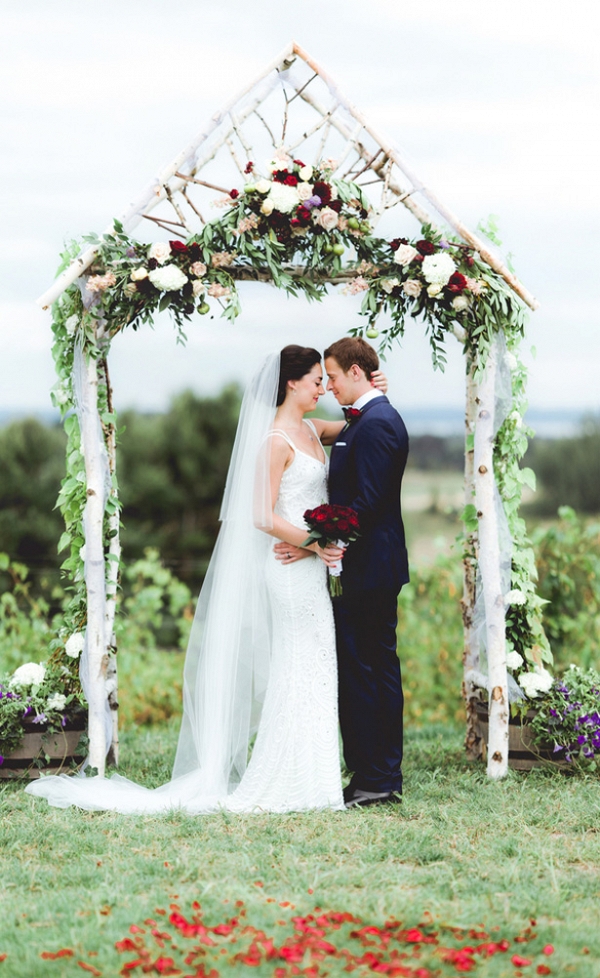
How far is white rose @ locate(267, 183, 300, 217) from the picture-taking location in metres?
5.05

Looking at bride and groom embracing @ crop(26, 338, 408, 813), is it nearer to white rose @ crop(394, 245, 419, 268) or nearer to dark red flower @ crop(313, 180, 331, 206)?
white rose @ crop(394, 245, 419, 268)

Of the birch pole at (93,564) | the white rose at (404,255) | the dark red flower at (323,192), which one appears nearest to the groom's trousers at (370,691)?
the birch pole at (93,564)

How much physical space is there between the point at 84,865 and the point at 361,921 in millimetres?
1276

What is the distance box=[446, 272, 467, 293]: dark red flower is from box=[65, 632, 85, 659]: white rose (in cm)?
278

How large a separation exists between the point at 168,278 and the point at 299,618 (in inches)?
73.5

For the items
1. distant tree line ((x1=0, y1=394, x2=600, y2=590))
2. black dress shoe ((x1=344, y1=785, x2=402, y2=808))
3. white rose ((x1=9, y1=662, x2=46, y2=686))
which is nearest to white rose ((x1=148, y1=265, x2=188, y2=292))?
white rose ((x1=9, y1=662, x2=46, y2=686))

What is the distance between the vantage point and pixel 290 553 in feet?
16.5

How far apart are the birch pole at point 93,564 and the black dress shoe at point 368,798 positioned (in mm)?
1395

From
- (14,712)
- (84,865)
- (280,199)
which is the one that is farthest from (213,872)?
(280,199)

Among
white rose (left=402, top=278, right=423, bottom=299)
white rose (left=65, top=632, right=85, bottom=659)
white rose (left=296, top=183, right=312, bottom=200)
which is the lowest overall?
white rose (left=65, top=632, right=85, bottom=659)

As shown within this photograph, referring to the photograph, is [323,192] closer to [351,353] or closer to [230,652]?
[351,353]

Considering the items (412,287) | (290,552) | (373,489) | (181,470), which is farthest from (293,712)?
(181,470)

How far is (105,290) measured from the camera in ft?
17.1

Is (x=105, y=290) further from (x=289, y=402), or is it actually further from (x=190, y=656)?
(x=190, y=656)
